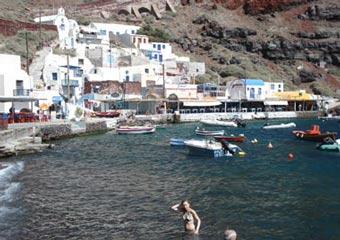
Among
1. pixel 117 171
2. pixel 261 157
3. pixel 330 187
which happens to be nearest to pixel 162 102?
pixel 261 157

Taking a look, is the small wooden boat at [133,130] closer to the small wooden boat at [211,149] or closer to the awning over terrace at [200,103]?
the small wooden boat at [211,149]

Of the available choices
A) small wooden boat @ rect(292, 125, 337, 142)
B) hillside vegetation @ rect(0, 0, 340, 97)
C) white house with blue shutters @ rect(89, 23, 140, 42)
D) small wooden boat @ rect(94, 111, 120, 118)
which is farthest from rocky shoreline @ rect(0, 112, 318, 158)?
white house with blue shutters @ rect(89, 23, 140, 42)

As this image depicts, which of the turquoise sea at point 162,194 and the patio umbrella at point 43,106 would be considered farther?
the patio umbrella at point 43,106

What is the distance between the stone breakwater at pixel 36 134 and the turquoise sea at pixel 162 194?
1451mm

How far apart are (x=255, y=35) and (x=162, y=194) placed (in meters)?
112

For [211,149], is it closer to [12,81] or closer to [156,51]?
[12,81]

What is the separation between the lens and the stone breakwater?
117 ft

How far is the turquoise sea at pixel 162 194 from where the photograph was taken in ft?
55.9

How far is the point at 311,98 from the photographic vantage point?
9694cm

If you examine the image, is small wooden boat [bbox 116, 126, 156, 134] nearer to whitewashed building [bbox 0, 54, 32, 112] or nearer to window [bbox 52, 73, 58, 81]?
whitewashed building [bbox 0, 54, 32, 112]

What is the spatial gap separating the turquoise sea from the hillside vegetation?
6341cm

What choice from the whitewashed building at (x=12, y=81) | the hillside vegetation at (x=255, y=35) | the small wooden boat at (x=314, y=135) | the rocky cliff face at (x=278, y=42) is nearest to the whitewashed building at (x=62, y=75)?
the whitewashed building at (x=12, y=81)

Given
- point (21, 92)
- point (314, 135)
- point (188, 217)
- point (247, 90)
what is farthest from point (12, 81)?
point (247, 90)

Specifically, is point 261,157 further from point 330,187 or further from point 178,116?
point 178,116
